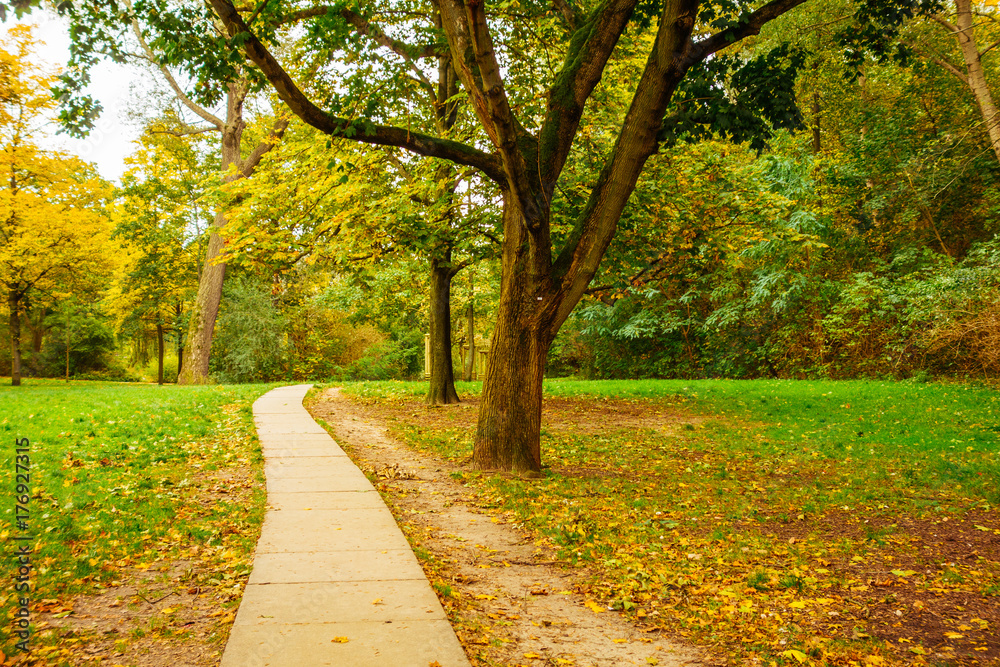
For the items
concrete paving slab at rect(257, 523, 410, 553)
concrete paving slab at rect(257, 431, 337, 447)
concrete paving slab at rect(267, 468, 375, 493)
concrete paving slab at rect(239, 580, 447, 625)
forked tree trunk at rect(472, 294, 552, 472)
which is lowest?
concrete paving slab at rect(239, 580, 447, 625)

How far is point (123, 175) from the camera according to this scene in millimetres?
23391

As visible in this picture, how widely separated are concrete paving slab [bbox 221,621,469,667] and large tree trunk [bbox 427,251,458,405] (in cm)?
1094

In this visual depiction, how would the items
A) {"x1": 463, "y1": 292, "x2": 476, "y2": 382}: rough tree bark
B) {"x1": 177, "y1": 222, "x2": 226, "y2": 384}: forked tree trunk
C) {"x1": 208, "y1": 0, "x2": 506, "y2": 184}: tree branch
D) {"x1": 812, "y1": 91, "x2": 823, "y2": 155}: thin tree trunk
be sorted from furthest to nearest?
{"x1": 463, "y1": 292, "x2": 476, "y2": 382}: rough tree bark
{"x1": 177, "y1": 222, "x2": 226, "y2": 384}: forked tree trunk
{"x1": 812, "y1": 91, "x2": 823, "y2": 155}: thin tree trunk
{"x1": 208, "y1": 0, "x2": 506, "y2": 184}: tree branch

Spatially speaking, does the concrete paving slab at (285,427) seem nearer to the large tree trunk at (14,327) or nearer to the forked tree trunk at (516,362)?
the forked tree trunk at (516,362)

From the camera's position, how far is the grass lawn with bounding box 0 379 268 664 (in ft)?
12.6

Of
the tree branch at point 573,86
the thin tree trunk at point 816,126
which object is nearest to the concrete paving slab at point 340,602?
the tree branch at point 573,86

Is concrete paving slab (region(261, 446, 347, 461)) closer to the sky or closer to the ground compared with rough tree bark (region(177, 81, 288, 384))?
closer to the ground

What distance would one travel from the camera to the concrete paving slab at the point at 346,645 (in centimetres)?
308

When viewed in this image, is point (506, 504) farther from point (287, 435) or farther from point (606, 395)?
point (606, 395)

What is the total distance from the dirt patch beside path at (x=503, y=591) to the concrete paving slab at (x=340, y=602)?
0.86 ft

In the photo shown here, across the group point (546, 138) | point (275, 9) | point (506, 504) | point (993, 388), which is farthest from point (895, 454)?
point (275, 9)

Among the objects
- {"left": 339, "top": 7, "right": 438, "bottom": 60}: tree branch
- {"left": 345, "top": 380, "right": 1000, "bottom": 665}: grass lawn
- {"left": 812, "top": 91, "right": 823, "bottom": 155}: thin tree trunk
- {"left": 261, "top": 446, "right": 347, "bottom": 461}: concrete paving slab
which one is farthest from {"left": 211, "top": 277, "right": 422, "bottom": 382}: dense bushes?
{"left": 812, "top": 91, "right": 823, "bottom": 155}: thin tree trunk

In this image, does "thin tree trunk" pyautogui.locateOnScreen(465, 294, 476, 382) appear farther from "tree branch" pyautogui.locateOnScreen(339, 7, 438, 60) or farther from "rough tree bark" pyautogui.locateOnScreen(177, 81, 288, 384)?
"tree branch" pyautogui.locateOnScreen(339, 7, 438, 60)

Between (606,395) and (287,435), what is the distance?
9656 millimetres
